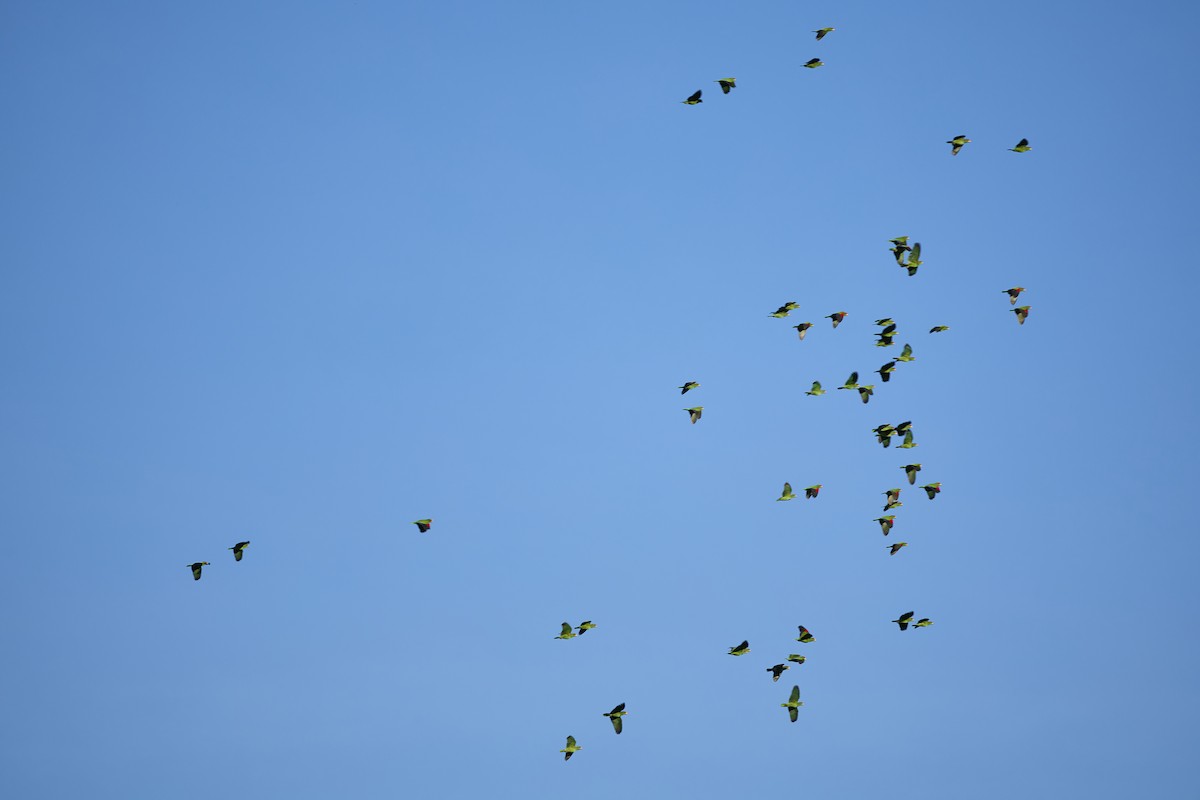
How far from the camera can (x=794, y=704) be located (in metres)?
106

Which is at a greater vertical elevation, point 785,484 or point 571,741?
point 785,484

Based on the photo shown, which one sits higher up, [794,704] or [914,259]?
[914,259]

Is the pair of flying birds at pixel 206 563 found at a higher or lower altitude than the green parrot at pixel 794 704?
higher

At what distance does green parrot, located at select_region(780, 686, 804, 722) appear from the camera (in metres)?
106

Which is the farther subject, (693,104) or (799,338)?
(799,338)

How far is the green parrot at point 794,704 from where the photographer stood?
105500 mm

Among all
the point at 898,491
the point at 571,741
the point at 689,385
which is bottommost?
the point at 571,741

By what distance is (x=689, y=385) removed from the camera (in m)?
109

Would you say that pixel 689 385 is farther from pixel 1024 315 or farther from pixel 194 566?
pixel 194 566

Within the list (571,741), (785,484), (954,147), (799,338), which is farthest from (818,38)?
(571,741)

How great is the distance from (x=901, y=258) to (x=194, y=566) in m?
47.2

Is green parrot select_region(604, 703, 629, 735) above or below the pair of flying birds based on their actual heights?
below

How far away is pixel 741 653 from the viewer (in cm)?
10356

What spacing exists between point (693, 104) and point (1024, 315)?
27877mm
